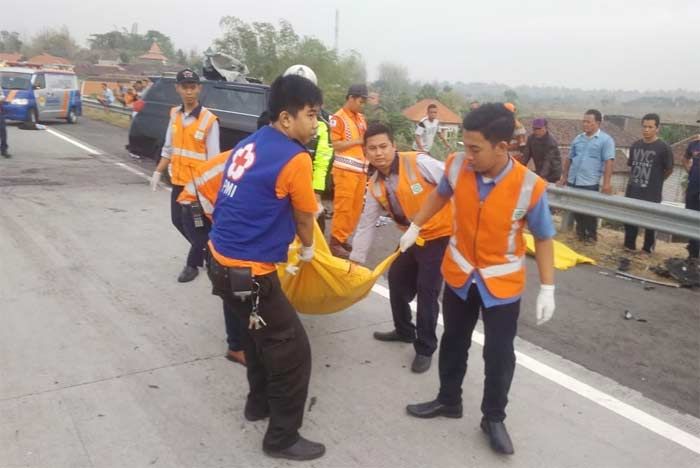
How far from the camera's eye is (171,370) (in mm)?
3836

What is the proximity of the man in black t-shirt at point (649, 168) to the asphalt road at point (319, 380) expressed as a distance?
5.16 ft

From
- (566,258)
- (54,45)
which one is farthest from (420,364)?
(54,45)

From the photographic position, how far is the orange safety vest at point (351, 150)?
6.81m

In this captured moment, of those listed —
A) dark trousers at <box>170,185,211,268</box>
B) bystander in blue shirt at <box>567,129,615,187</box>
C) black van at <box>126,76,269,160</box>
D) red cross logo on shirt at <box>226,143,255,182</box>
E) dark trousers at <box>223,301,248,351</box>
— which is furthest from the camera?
black van at <box>126,76,269,160</box>

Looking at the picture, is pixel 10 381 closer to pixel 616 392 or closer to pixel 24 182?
pixel 616 392

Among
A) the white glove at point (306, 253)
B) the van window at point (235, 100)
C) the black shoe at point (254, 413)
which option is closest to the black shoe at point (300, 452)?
the black shoe at point (254, 413)

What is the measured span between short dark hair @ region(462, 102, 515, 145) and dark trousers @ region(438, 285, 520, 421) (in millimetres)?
785

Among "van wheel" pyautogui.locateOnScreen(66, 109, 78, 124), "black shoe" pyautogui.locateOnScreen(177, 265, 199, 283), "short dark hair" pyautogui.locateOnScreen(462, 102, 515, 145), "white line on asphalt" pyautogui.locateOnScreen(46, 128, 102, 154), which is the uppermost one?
"short dark hair" pyautogui.locateOnScreen(462, 102, 515, 145)

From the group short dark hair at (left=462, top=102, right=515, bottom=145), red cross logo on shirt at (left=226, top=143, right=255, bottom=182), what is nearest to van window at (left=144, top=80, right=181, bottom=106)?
red cross logo on shirt at (left=226, top=143, right=255, bottom=182)

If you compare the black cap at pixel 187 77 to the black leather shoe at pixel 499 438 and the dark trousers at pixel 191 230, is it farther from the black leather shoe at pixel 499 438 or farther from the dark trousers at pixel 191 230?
the black leather shoe at pixel 499 438

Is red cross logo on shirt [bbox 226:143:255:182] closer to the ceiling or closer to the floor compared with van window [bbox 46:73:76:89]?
closer to the floor

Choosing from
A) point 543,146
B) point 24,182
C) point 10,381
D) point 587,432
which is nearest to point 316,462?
point 587,432

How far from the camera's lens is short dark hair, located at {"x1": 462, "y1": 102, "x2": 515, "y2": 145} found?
2.84 meters

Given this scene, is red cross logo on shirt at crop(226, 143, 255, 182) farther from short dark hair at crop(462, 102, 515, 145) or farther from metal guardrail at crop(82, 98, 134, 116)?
metal guardrail at crop(82, 98, 134, 116)
